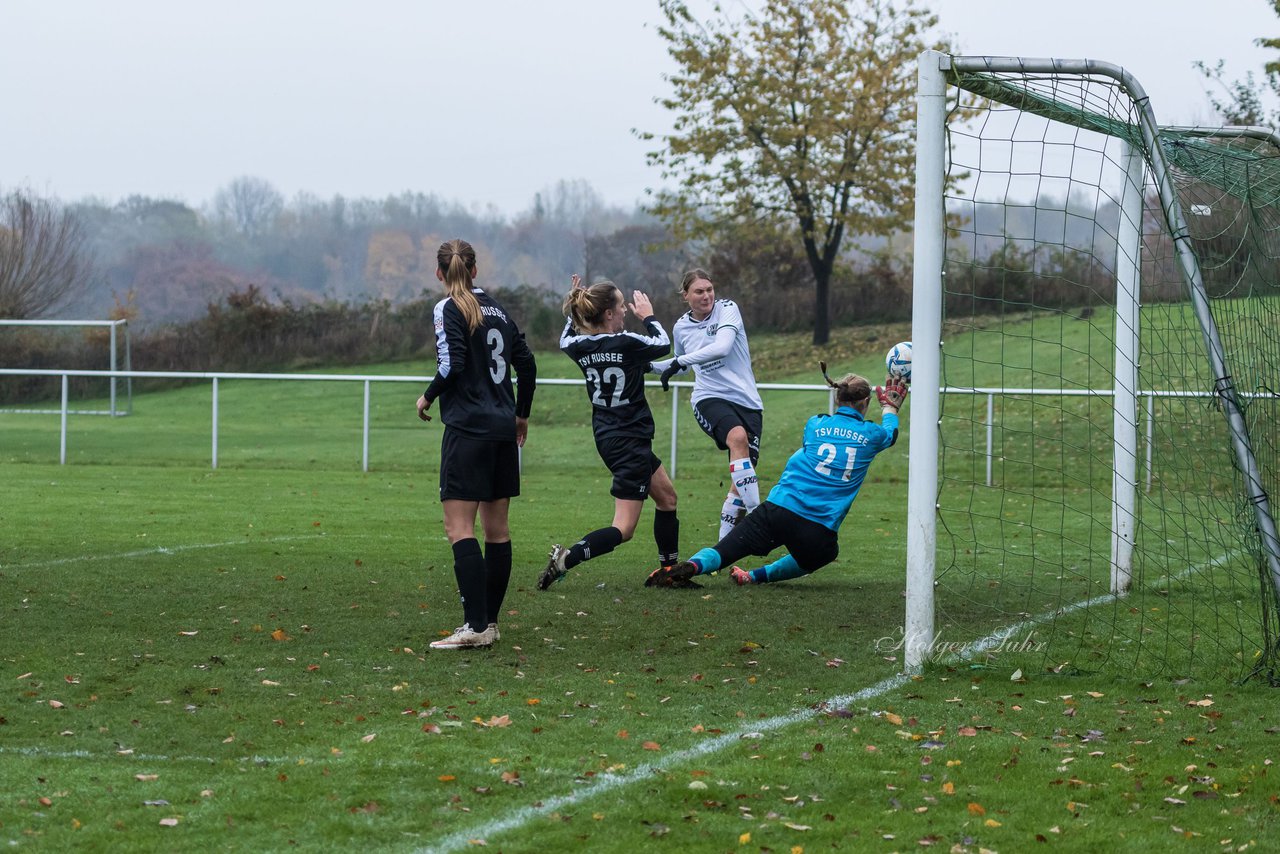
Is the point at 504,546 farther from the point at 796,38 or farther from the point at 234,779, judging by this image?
the point at 796,38

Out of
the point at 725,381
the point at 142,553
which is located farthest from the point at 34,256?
the point at 725,381

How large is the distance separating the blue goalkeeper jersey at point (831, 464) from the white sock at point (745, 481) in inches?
26.5

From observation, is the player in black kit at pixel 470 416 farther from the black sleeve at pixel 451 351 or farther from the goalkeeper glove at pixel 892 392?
the goalkeeper glove at pixel 892 392

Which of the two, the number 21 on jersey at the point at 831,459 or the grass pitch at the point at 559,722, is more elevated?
the number 21 on jersey at the point at 831,459

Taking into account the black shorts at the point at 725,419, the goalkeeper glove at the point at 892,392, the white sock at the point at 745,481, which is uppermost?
the goalkeeper glove at the point at 892,392

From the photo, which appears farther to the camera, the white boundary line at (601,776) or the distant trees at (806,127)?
the distant trees at (806,127)

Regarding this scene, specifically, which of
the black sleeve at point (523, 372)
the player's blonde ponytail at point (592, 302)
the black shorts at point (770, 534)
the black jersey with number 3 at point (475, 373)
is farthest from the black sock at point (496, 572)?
the player's blonde ponytail at point (592, 302)

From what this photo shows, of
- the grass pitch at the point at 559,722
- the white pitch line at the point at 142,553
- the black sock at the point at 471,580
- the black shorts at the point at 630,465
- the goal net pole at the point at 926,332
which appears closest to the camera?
the grass pitch at the point at 559,722

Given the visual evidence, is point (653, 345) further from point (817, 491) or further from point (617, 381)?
point (817, 491)

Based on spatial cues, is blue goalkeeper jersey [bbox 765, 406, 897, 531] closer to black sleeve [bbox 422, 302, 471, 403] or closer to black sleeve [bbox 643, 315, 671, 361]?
black sleeve [bbox 643, 315, 671, 361]

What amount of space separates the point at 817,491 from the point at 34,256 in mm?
39543

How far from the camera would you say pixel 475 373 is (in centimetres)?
664

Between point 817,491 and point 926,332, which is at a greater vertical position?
point 926,332

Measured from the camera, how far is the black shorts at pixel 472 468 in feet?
21.6
